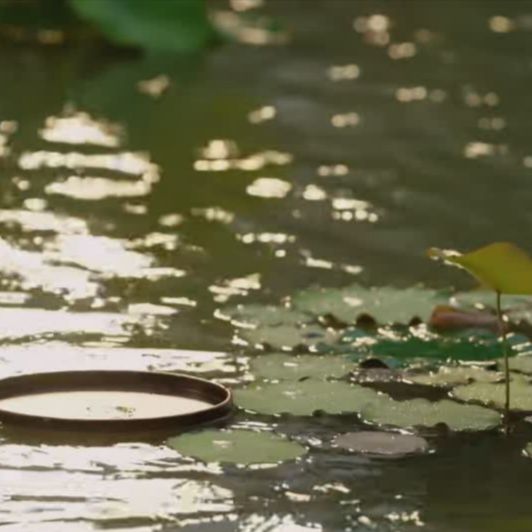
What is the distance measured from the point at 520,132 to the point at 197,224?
1.51 meters

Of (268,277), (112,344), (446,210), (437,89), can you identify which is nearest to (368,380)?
(112,344)

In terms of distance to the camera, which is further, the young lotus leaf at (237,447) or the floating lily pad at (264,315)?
the floating lily pad at (264,315)

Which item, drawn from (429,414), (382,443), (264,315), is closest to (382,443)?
(382,443)

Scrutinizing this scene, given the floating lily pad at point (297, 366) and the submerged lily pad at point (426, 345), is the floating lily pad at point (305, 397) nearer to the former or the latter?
the floating lily pad at point (297, 366)

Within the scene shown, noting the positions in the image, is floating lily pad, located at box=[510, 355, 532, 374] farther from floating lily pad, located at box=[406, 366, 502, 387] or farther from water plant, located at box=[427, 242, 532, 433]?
water plant, located at box=[427, 242, 532, 433]

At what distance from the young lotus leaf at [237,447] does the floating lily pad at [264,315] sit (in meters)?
0.61

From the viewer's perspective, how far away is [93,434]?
7.95ft

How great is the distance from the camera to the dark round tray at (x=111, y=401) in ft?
7.98

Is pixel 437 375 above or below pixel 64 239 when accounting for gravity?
below

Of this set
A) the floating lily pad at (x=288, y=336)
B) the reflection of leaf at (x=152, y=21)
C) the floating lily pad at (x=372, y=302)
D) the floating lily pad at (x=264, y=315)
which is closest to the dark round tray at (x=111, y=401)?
the floating lily pad at (x=288, y=336)

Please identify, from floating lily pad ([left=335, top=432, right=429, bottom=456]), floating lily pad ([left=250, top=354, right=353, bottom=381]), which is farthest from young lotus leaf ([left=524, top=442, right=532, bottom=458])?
floating lily pad ([left=250, top=354, right=353, bottom=381])

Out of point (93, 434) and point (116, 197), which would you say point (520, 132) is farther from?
point (93, 434)

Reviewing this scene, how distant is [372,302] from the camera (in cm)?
315

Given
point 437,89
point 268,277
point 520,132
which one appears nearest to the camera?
point 268,277
